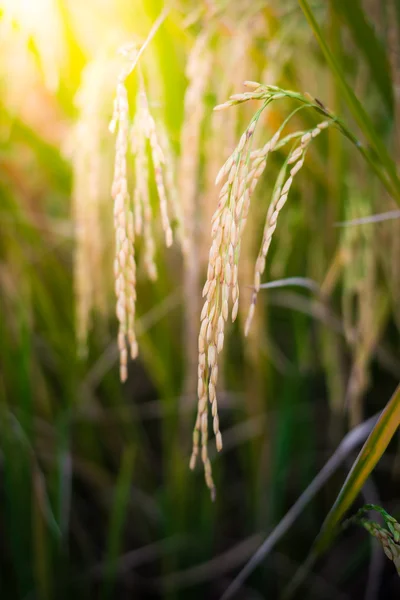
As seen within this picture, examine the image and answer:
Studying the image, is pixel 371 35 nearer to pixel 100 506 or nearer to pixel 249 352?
pixel 249 352

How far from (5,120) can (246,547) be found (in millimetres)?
1134

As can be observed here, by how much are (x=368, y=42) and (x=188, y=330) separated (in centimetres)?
61

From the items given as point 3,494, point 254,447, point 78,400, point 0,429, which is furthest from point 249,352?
point 3,494

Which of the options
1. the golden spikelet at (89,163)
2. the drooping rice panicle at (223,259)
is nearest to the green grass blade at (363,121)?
the drooping rice panicle at (223,259)

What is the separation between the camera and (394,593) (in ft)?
3.77

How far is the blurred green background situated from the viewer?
33.2 inches

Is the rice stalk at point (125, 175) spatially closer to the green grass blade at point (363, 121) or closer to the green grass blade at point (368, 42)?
the green grass blade at point (363, 121)

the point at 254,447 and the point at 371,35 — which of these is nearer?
the point at 371,35

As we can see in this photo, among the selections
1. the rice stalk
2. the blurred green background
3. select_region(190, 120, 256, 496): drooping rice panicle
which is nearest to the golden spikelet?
the blurred green background

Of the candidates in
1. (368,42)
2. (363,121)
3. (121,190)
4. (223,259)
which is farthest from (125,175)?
(368,42)

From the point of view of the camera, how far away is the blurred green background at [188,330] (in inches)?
33.2

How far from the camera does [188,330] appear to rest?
3.54ft

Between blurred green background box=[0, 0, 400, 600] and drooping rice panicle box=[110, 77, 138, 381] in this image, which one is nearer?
drooping rice panicle box=[110, 77, 138, 381]

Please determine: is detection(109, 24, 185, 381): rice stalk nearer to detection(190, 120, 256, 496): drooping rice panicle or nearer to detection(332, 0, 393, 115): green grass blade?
detection(190, 120, 256, 496): drooping rice panicle
